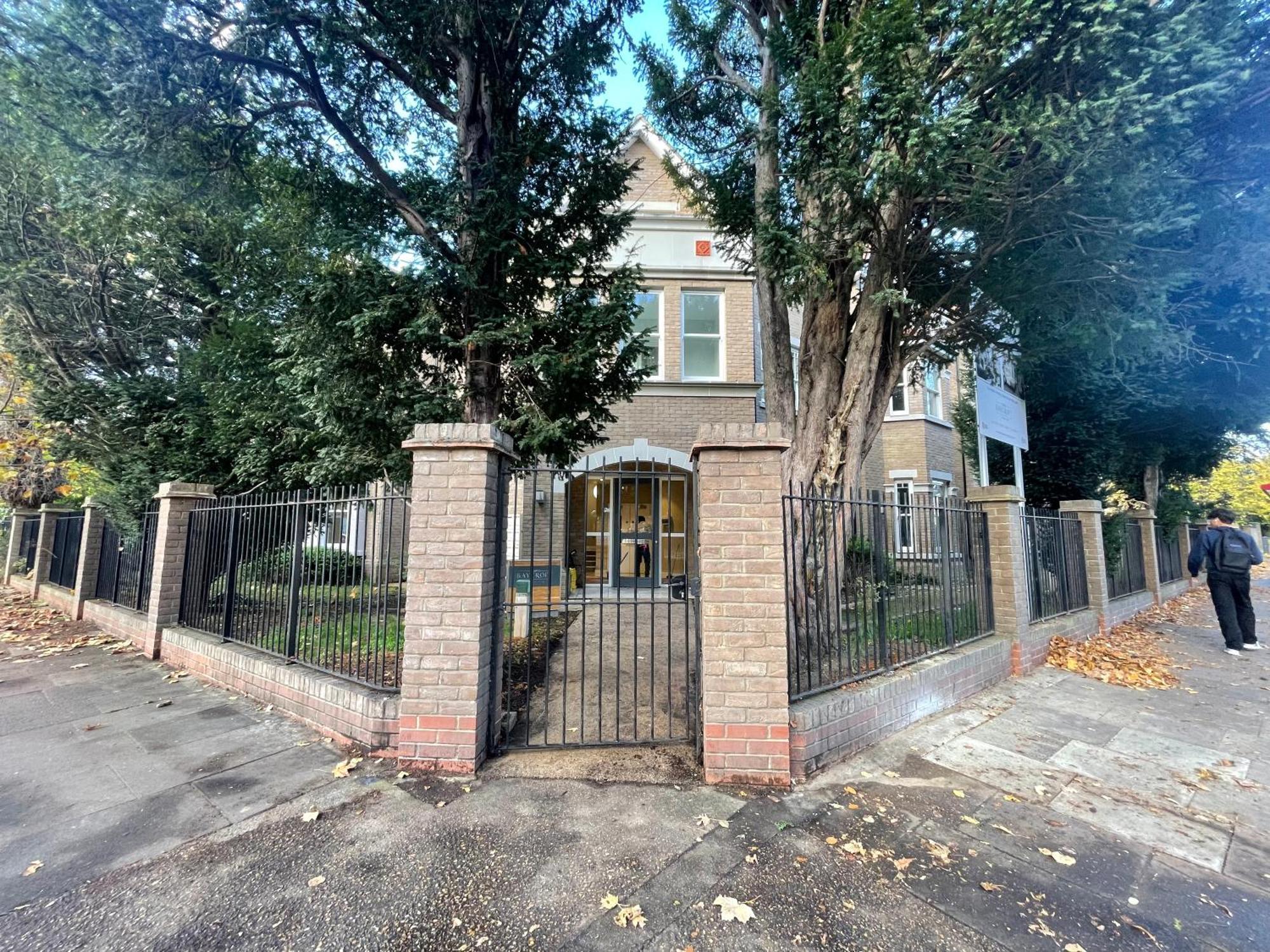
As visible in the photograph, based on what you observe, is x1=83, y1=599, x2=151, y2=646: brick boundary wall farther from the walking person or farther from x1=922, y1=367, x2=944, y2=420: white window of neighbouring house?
x1=922, y1=367, x2=944, y2=420: white window of neighbouring house

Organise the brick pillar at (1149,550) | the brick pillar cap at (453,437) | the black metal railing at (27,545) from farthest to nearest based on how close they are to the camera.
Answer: the black metal railing at (27,545), the brick pillar at (1149,550), the brick pillar cap at (453,437)

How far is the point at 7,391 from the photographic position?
11055mm

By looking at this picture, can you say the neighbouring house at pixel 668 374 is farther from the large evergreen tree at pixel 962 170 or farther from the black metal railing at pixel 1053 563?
the large evergreen tree at pixel 962 170

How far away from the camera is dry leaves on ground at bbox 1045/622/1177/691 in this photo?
6.08 meters

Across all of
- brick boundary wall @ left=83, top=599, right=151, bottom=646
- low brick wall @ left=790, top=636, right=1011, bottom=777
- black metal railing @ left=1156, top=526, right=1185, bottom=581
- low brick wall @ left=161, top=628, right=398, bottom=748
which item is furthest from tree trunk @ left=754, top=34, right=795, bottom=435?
black metal railing @ left=1156, top=526, right=1185, bottom=581

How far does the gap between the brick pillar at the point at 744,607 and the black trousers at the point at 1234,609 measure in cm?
809

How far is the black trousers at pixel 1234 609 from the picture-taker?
24.5 ft

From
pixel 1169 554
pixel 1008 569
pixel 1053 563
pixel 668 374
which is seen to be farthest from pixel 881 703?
pixel 1169 554

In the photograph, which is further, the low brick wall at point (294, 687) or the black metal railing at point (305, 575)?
the black metal railing at point (305, 575)

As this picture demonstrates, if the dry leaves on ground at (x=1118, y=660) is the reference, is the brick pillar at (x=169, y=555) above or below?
above

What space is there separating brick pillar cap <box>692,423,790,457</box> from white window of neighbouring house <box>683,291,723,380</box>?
26.1 ft

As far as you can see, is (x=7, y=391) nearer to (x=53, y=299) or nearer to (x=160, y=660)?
(x=53, y=299)

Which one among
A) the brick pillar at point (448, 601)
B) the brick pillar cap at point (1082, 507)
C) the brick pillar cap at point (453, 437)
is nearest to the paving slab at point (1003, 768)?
the brick pillar at point (448, 601)

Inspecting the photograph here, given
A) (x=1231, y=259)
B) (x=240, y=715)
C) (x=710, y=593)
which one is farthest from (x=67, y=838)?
(x=1231, y=259)
